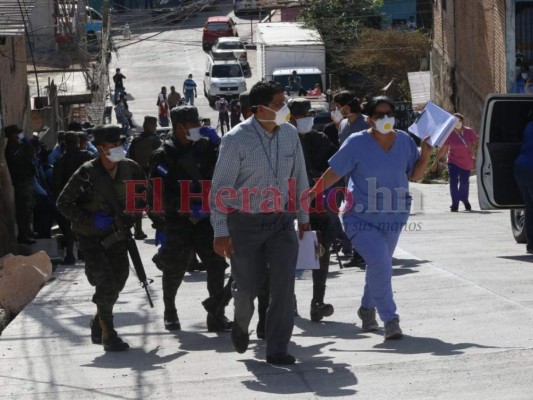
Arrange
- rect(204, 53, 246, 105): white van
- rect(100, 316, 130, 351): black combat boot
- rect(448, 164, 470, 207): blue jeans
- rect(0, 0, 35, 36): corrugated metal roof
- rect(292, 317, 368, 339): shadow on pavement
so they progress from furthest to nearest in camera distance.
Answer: rect(204, 53, 246, 105): white van → rect(448, 164, 470, 207): blue jeans → rect(0, 0, 35, 36): corrugated metal roof → rect(292, 317, 368, 339): shadow on pavement → rect(100, 316, 130, 351): black combat boot

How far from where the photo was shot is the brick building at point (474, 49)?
2638 cm

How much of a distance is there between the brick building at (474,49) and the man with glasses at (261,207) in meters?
19.7

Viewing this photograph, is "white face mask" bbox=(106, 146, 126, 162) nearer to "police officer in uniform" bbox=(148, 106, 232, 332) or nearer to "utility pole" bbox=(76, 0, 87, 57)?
"police officer in uniform" bbox=(148, 106, 232, 332)

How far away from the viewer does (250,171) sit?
7.35m

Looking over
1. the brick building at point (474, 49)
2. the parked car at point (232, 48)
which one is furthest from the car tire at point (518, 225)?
the parked car at point (232, 48)

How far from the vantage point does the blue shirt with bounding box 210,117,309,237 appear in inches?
288

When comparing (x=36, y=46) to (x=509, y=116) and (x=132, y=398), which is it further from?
(x=132, y=398)

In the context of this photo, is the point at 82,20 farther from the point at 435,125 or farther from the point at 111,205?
the point at 111,205

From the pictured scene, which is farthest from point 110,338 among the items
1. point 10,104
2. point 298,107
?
point 10,104

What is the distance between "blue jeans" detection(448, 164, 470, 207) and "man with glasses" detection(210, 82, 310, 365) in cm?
1142

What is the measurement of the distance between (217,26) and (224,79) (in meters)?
12.3

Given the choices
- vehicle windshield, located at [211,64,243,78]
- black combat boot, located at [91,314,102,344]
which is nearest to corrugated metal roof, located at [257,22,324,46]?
vehicle windshield, located at [211,64,243,78]

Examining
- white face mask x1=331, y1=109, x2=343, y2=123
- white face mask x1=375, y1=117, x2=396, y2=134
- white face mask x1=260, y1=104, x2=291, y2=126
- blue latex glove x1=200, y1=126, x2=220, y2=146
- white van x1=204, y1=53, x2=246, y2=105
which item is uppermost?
white face mask x1=260, y1=104, x2=291, y2=126

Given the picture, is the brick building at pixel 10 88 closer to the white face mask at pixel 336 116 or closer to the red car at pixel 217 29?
the white face mask at pixel 336 116
